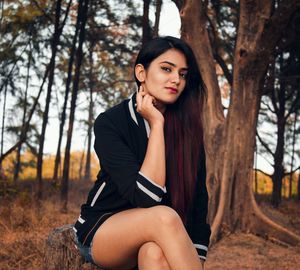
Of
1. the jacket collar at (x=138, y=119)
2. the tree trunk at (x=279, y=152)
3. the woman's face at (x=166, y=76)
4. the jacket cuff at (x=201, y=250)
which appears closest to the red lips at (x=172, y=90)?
the woman's face at (x=166, y=76)

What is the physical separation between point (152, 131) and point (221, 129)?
4683 millimetres

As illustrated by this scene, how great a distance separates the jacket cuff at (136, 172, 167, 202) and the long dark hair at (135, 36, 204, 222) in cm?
22

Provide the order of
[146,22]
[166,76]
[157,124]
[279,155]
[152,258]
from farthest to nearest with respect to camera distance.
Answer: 1. [279,155]
2. [146,22]
3. [166,76]
4. [157,124]
5. [152,258]

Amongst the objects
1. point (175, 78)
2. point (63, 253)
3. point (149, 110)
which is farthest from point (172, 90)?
point (63, 253)

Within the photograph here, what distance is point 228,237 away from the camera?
6.52m

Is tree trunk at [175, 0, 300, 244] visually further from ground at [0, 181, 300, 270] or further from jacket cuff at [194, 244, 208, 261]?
jacket cuff at [194, 244, 208, 261]

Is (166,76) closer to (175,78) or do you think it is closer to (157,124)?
(175,78)

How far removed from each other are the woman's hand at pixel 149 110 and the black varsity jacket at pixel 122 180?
87 mm

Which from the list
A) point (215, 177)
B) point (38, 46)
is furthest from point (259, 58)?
point (38, 46)

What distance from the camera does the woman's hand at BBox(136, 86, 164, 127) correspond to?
7.86 feet

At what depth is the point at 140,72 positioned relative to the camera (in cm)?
259

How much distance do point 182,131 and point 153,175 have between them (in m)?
0.44

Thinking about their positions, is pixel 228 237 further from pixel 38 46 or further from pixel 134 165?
pixel 38 46

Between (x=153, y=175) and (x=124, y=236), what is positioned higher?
(x=153, y=175)
